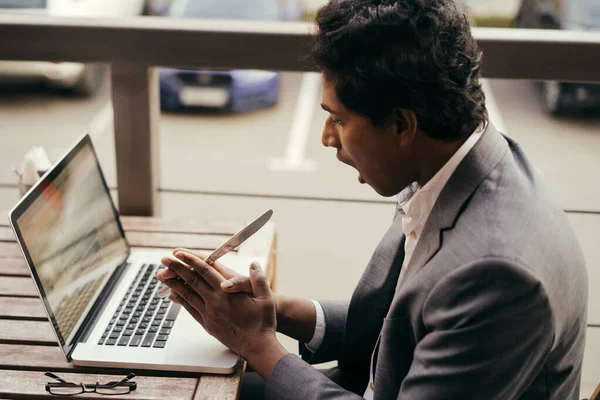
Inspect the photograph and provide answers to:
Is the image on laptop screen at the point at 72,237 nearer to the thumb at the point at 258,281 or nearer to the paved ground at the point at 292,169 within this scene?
the thumb at the point at 258,281

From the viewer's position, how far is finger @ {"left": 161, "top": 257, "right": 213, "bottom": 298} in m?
1.42

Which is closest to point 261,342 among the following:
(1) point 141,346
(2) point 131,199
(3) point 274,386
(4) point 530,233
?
(3) point 274,386

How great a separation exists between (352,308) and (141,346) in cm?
45

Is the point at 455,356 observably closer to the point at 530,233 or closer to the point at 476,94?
the point at 530,233

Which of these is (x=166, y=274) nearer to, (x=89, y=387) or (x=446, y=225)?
(x=89, y=387)

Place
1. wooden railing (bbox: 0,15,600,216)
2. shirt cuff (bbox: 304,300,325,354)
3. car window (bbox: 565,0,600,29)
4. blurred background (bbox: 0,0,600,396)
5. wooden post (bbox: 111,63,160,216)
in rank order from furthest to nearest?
1. car window (bbox: 565,0,600,29)
2. blurred background (bbox: 0,0,600,396)
3. wooden post (bbox: 111,63,160,216)
4. wooden railing (bbox: 0,15,600,216)
5. shirt cuff (bbox: 304,300,325,354)

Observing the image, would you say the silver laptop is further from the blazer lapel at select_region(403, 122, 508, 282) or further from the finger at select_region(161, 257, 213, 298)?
the blazer lapel at select_region(403, 122, 508, 282)

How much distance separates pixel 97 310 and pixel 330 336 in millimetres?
519

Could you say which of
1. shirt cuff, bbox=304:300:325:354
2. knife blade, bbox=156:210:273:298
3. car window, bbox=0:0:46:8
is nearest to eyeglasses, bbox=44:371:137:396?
knife blade, bbox=156:210:273:298

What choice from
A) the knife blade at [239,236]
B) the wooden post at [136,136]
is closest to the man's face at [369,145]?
the knife blade at [239,236]

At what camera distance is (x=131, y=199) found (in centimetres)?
222

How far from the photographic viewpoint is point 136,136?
7.05 feet

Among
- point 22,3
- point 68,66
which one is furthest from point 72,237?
point 68,66

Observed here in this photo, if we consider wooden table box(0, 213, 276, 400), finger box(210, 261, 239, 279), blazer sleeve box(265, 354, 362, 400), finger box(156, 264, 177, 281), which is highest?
finger box(156, 264, 177, 281)
